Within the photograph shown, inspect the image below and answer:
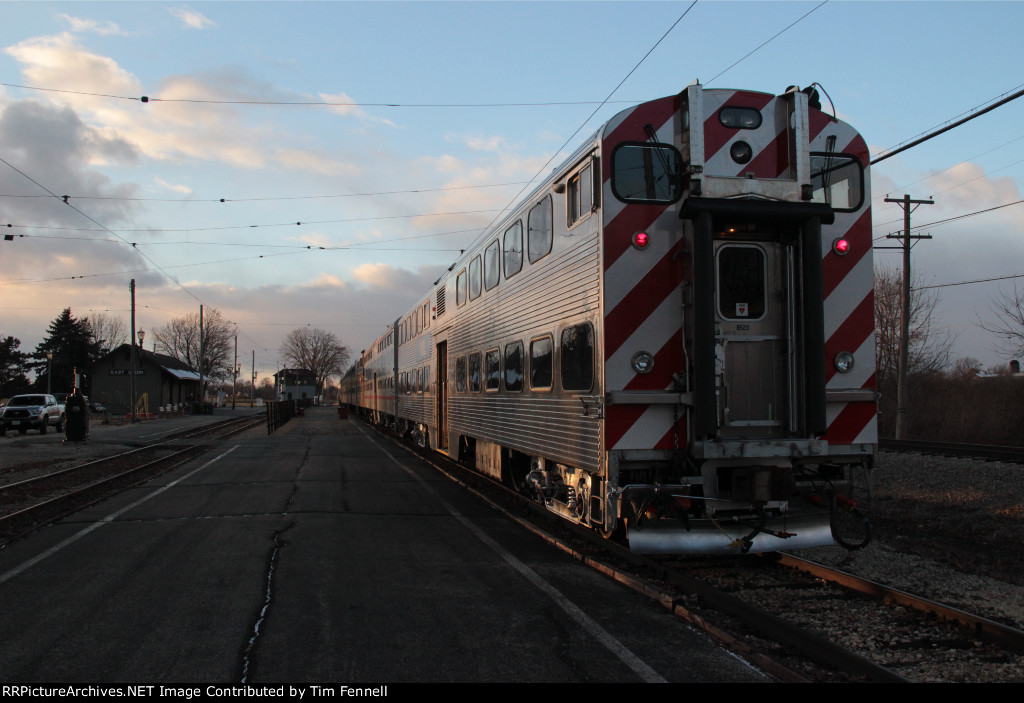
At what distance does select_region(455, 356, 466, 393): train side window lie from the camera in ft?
40.7

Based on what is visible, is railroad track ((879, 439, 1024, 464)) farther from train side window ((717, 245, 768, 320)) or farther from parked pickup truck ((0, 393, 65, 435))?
parked pickup truck ((0, 393, 65, 435))

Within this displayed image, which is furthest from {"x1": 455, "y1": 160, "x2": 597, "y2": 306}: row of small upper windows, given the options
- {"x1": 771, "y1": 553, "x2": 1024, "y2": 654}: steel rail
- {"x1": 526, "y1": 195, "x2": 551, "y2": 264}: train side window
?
{"x1": 771, "y1": 553, "x2": 1024, "y2": 654}: steel rail

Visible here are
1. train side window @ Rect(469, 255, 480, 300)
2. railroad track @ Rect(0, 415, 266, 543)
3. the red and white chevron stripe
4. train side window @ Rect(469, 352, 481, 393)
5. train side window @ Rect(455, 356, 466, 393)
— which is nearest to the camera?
the red and white chevron stripe

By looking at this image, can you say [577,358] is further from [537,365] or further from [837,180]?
[837,180]

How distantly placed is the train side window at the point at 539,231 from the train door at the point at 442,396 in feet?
22.4

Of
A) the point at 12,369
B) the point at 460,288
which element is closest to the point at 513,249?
the point at 460,288

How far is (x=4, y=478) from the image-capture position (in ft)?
45.8

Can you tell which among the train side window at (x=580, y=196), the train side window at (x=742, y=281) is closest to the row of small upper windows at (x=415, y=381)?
the train side window at (x=580, y=196)

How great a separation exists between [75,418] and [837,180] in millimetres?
24336

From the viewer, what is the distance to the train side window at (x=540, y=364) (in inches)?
299

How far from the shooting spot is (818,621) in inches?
188

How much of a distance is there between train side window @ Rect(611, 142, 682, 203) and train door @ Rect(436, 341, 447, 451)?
30.5ft

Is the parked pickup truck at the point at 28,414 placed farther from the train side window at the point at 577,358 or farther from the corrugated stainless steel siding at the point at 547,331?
the train side window at the point at 577,358

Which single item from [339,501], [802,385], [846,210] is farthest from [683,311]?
[339,501]
